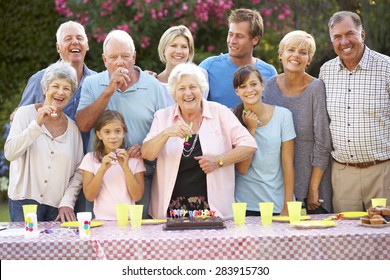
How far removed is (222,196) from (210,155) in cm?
28

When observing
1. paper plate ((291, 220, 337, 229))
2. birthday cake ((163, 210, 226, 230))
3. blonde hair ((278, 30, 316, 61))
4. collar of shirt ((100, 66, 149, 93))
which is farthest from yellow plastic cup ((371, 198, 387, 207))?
collar of shirt ((100, 66, 149, 93))

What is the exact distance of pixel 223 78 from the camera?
19.1 ft

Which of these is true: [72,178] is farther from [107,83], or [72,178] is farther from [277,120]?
[277,120]

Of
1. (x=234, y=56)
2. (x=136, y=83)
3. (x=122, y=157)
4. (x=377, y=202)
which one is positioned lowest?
(x=377, y=202)

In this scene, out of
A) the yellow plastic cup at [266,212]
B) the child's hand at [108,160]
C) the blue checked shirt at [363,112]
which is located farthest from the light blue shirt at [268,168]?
the child's hand at [108,160]

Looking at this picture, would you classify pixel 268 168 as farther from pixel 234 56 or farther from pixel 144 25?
pixel 144 25

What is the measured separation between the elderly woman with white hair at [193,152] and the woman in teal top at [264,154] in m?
0.17

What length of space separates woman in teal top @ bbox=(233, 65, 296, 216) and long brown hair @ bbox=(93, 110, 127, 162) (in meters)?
0.81

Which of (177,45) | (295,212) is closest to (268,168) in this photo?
(295,212)

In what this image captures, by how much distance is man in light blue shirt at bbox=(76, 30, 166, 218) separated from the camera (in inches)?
207

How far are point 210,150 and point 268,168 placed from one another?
0.48 metres

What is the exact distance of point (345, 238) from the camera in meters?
4.15

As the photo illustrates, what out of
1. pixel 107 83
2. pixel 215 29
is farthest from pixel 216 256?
pixel 215 29

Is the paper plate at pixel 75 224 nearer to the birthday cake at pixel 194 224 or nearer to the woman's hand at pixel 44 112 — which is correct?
the birthday cake at pixel 194 224
